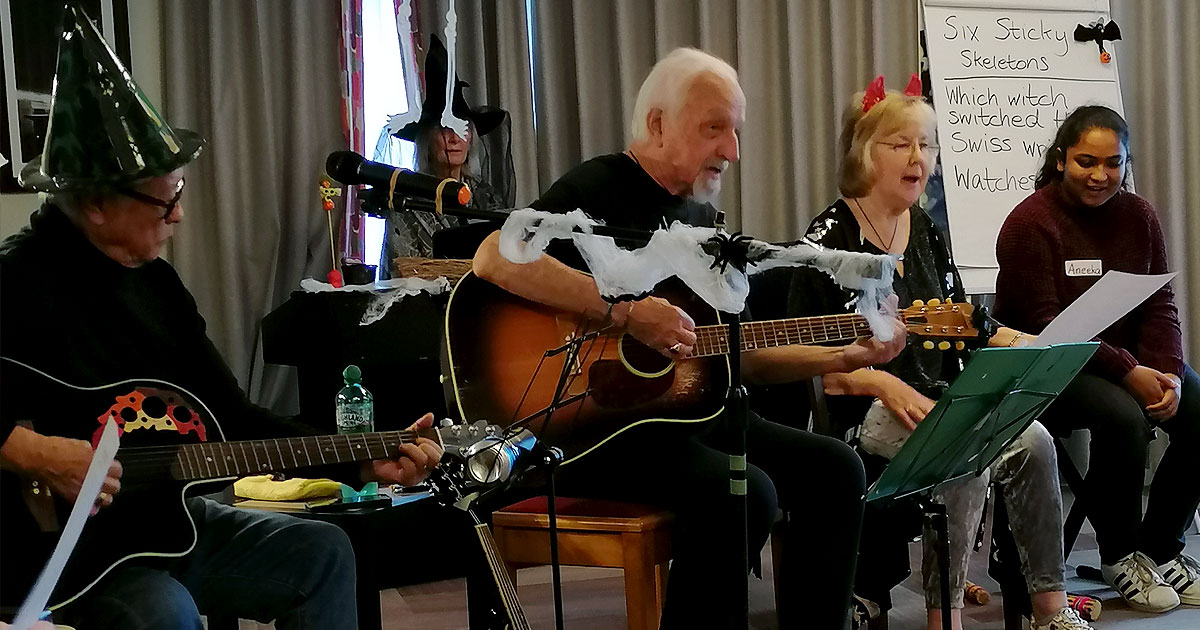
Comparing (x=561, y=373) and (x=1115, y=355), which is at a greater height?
(x=561, y=373)

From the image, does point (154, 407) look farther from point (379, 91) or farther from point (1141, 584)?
point (379, 91)

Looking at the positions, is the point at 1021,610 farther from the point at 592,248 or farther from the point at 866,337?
the point at 592,248

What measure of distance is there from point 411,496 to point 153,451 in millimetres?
697

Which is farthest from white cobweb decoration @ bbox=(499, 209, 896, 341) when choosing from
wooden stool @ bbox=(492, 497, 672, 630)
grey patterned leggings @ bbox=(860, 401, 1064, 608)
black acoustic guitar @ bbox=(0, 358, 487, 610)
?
grey patterned leggings @ bbox=(860, 401, 1064, 608)

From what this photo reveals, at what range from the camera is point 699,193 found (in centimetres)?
230

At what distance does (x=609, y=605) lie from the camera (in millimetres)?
2988

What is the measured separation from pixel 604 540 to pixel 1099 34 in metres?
2.90

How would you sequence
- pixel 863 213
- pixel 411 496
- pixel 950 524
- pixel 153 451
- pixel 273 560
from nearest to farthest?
pixel 153 451
pixel 273 560
pixel 411 496
pixel 950 524
pixel 863 213

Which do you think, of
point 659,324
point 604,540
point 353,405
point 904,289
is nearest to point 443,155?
point 353,405

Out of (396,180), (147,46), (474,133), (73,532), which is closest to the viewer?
(73,532)

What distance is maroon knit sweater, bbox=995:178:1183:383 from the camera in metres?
2.91

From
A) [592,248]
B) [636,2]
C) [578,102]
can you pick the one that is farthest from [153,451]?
[636,2]

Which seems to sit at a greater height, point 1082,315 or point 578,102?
point 578,102

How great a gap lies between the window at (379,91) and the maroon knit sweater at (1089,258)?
2.00 m
